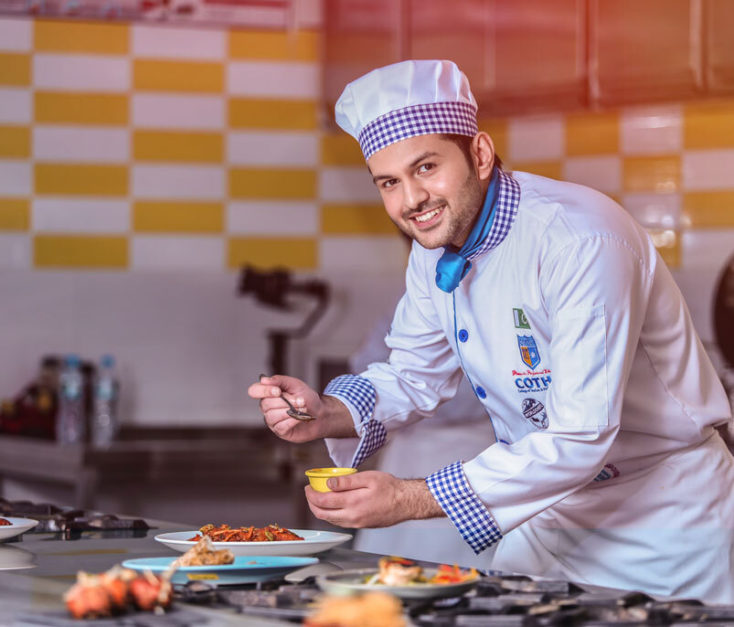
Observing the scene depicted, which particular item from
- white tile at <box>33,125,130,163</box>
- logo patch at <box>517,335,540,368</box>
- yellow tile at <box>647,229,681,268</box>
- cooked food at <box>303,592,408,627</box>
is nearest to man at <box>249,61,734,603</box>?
logo patch at <box>517,335,540,368</box>

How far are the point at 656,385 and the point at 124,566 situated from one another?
0.89 metres

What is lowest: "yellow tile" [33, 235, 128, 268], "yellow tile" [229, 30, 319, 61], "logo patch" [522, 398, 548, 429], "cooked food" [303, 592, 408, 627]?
"cooked food" [303, 592, 408, 627]

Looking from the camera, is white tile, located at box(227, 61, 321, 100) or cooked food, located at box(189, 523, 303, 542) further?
white tile, located at box(227, 61, 321, 100)

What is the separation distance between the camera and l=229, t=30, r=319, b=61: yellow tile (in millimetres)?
4051

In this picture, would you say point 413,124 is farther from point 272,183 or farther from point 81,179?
point 81,179

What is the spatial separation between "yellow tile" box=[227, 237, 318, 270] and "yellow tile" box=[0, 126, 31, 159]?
2.61 ft

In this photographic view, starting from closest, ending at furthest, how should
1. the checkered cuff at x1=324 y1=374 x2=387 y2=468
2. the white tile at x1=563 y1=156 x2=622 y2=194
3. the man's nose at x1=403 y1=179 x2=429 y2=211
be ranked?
the man's nose at x1=403 y1=179 x2=429 y2=211, the checkered cuff at x1=324 y1=374 x2=387 y2=468, the white tile at x1=563 y1=156 x2=622 y2=194

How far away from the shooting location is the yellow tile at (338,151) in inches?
160

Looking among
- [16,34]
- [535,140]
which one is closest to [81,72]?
[16,34]

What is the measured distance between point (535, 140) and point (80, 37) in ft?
5.16

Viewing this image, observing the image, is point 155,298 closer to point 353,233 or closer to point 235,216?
point 235,216

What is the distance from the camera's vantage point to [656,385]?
72.6 inches

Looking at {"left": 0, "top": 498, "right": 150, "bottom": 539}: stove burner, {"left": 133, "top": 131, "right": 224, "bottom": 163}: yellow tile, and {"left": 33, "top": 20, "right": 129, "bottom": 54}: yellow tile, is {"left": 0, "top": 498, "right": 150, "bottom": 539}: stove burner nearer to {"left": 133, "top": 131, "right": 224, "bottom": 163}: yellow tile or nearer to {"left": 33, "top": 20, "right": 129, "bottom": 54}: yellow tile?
{"left": 133, "top": 131, "right": 224, "bottom": 163}: yellow tile

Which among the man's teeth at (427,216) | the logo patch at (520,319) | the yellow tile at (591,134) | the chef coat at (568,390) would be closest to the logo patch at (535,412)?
the chef coat at (568,390)
